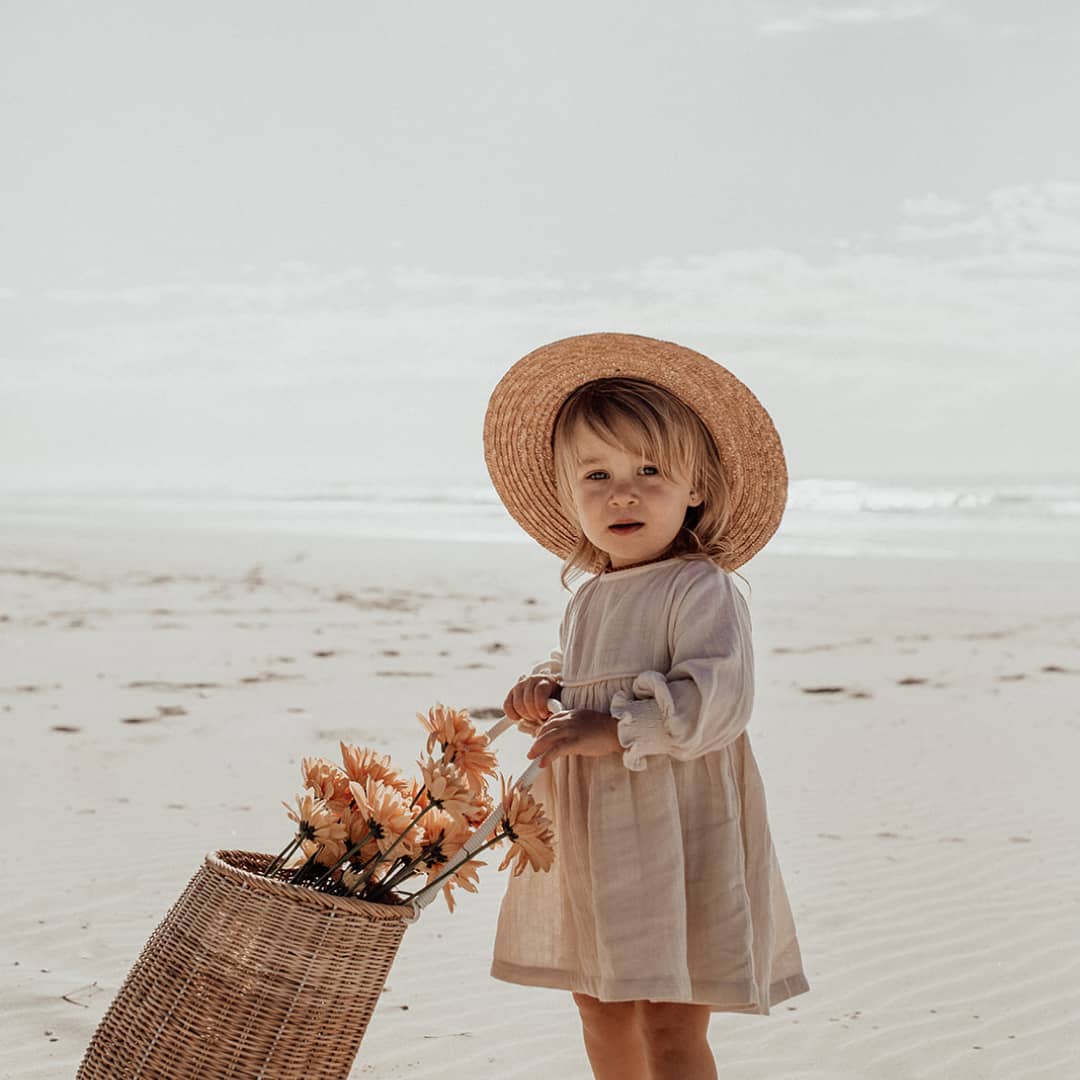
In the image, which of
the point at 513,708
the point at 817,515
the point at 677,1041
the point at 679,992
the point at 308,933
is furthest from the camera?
the point at 817,515

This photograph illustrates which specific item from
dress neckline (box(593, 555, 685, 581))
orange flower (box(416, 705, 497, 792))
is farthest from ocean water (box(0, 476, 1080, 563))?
orange flower (box(416, 705, 497, 792))

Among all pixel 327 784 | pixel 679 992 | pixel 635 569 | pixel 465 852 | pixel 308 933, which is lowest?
pixel 679 992

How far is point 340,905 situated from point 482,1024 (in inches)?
76.5

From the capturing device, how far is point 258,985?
87.7 inches

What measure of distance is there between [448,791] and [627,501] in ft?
2.27

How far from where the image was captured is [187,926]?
2316mm

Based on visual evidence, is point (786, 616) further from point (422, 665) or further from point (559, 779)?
point (559, 779)

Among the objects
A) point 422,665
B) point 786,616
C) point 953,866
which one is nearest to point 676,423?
point 953,866

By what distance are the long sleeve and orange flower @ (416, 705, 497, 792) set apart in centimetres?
26

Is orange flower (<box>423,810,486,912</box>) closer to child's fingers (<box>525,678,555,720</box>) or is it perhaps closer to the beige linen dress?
the beige linen dress

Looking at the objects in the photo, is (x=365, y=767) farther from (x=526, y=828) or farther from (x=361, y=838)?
(x=526, y=828)

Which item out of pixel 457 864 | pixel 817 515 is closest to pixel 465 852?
pixel 457 864

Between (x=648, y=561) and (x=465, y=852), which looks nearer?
(x=465, y=852)

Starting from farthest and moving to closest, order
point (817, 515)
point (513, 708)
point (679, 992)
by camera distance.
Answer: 1. point (817, 515)
2. point (513, 708)
3. point (679, 992)
